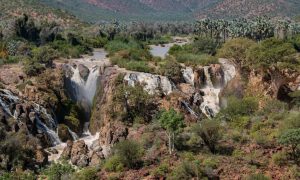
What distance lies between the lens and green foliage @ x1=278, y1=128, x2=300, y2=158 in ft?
116

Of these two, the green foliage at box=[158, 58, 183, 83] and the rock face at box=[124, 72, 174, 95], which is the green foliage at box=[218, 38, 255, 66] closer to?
the green foliage at box=[158, 58, 183, 83]

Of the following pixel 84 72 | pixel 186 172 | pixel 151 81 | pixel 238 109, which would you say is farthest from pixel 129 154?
pixel 84 72

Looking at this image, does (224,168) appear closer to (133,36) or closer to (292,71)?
(292,71)

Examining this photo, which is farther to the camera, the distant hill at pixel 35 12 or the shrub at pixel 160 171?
the distant hill at pixel 35 12

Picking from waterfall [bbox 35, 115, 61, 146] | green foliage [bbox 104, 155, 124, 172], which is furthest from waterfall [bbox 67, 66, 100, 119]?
green foliage [bbox 104, 155, 124, 172]

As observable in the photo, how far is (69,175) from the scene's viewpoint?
35312 millimetres

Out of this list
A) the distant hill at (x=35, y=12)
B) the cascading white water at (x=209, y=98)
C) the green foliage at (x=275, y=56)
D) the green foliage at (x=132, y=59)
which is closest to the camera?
the green foliage at (x=275, y=56)

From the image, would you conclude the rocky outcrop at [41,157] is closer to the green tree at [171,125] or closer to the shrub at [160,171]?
the green tree at [171,125]

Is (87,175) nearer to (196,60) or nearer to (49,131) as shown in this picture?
(49,131)

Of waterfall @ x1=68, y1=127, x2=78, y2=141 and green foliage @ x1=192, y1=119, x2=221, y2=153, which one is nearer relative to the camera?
green foliage @ x1=192, y1=119, x2=221, y2=153

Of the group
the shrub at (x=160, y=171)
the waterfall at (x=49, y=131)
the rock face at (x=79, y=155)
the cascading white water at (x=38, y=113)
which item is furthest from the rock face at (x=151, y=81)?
the shrub at (x=160, y=171)

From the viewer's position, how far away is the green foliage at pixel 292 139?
3544 centimetres

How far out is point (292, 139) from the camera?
3556 centimetres

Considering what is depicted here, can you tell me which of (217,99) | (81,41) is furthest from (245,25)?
(217,99)
